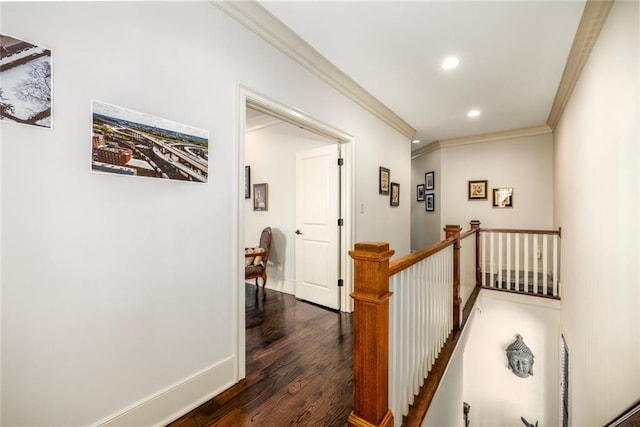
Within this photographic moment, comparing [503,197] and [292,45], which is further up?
[292,45]

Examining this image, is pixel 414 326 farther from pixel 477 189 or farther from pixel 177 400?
pixel 477 189

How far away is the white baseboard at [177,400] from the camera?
133 centimetres

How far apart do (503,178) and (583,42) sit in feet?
10.5

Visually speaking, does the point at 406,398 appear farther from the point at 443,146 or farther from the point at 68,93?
the point at 443,146

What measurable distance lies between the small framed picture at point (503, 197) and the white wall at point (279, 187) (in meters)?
3.86

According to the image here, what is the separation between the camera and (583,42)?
2.15 meters

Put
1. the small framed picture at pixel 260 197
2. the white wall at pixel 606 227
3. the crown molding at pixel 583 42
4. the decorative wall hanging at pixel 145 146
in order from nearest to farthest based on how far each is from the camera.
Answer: the decorative wall hanging at pixel 145 146, the white wall at pixel 606 227, the crown molding at pixel 583 42, the small framed picture at pixel 260 197

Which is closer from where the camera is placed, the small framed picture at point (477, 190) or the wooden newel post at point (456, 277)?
the wooden newel post at point (456, 277)

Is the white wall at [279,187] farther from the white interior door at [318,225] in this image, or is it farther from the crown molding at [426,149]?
the crown molding at [426,149]

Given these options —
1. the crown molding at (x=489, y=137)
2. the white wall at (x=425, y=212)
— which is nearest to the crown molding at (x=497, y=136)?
the crown molding at (x=489, y=137)

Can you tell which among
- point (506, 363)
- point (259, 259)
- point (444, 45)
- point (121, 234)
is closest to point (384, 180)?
point (444, 45)

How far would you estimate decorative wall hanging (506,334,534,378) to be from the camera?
4074 mm

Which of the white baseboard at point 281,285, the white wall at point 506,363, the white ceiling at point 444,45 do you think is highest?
the white ceiling at point 444,45

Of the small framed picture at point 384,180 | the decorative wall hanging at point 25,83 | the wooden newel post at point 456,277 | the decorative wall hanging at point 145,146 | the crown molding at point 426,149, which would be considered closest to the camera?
the decorative wall hanging at point 25,83
